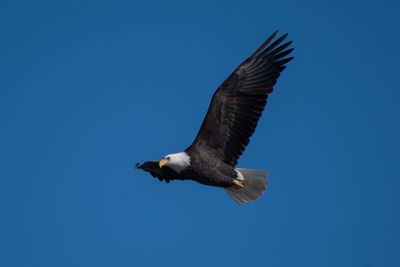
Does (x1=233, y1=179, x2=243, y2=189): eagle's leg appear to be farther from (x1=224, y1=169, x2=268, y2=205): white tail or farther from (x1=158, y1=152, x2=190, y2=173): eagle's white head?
(x1=158, y1=152, x2=190, y2=173): eagle's white head

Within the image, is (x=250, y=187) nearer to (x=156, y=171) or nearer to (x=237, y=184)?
(x=237, y=184)

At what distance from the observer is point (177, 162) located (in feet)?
25.4

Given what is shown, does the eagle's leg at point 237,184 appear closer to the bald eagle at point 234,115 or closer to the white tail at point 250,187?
the bald eagle at point 234,115

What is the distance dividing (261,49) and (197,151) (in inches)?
77.8

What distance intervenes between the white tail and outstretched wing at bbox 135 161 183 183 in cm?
107

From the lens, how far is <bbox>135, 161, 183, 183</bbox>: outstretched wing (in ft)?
26.9

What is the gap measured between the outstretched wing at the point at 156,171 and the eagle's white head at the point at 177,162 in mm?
284

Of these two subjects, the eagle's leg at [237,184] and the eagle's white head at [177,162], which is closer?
the eagle's white head at [177,162]

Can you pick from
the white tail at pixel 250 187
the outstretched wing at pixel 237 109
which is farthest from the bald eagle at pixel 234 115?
the white tail at pixel 250 187

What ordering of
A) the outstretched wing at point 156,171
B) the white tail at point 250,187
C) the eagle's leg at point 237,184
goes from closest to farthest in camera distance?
the eagle's leg at point 237,184 < the outstretched wing at point 156,171 < the white tail at point 250,187

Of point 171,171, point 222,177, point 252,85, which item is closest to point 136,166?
point 171,171

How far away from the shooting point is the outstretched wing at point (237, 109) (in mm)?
7992

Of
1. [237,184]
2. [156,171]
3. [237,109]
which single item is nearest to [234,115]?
[237,109]

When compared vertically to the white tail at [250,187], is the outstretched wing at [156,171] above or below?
above
